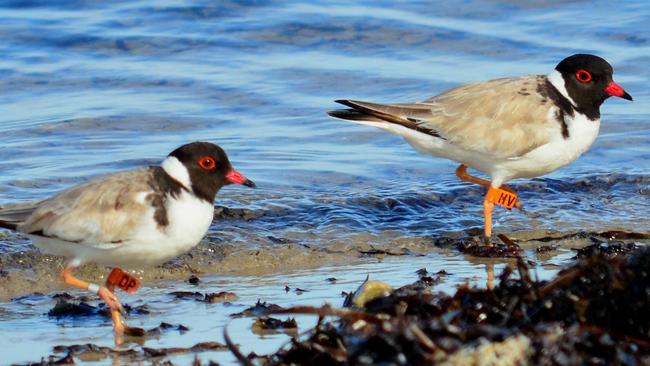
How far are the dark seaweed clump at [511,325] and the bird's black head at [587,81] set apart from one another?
349 cm

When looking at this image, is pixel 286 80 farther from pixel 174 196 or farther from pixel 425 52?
pixel 174 196

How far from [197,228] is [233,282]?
3.32 ft

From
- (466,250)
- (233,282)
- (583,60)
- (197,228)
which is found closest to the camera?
(197,228)

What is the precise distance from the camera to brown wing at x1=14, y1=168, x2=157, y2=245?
260 inches

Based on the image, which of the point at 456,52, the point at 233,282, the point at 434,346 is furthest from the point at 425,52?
the point at 434,346

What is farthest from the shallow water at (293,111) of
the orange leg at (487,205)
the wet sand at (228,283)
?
the orange leg at (487,205)

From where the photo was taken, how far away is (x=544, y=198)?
9.70 metres

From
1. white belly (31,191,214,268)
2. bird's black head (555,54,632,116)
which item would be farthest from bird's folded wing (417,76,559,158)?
white belly (31,191,214,268)

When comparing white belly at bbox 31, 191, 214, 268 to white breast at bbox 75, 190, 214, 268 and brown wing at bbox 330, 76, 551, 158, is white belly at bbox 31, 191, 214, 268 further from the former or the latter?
brown wing at bbox 330, 76, 551, 158

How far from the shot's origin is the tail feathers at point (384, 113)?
28.5 feet

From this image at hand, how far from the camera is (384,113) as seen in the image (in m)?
8.72

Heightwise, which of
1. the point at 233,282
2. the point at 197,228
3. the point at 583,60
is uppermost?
the point at 583,60

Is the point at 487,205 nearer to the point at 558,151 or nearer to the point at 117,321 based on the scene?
the point at 558,151

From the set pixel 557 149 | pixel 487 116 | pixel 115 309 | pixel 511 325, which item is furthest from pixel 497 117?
pixel 511 325
